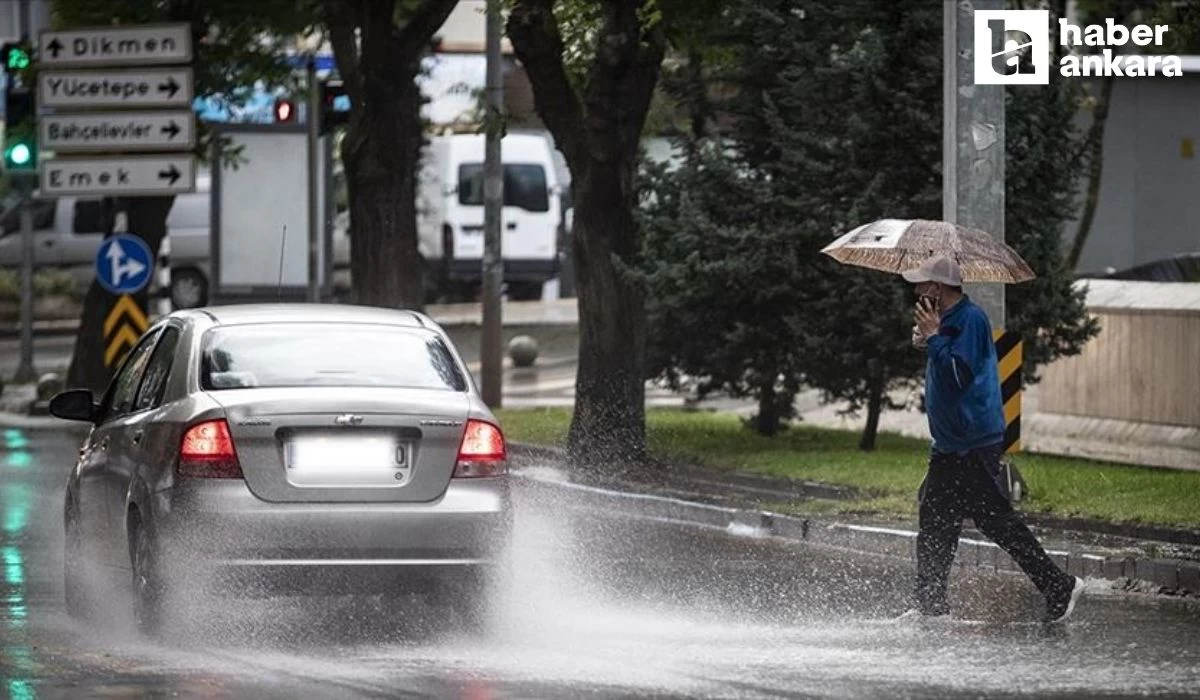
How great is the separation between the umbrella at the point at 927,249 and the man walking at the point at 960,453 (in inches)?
22.0

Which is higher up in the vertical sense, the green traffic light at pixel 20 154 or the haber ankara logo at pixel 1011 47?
the haber ankara logo at pixel 1011 47

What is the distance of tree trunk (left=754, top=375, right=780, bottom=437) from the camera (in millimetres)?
23531

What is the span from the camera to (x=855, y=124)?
69.8ft

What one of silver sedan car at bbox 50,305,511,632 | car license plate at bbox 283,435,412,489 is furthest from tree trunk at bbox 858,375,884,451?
car license plate at bbox 283,435,412,489

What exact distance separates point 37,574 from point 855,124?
9.18 metres

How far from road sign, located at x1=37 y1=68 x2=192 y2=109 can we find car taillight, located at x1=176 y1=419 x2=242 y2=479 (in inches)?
728

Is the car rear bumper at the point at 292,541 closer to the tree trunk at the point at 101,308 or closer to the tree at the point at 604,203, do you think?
the tree at the point at 604,203

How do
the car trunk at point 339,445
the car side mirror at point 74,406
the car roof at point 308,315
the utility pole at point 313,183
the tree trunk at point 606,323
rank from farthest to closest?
the utility pole at point 313,183, the tree trunk at point 606,323, the car side mirror at point 74,406, the car roof at point 308,315, the car trunk at point 339,445

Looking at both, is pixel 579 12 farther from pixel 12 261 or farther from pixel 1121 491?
pixel 12 261

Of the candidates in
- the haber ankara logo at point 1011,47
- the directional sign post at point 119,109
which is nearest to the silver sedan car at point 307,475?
the haber ankara logo at point 1011,47

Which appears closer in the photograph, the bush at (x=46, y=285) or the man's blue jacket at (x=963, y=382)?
the man's blue jacket at (x=963, y=382)

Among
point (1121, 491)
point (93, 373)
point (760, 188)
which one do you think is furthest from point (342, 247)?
point (1121, 491)

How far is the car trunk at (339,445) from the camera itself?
36.6ft

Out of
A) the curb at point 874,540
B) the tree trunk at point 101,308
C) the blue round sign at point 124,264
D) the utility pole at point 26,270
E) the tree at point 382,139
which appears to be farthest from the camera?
the utility pole at point 26,270
